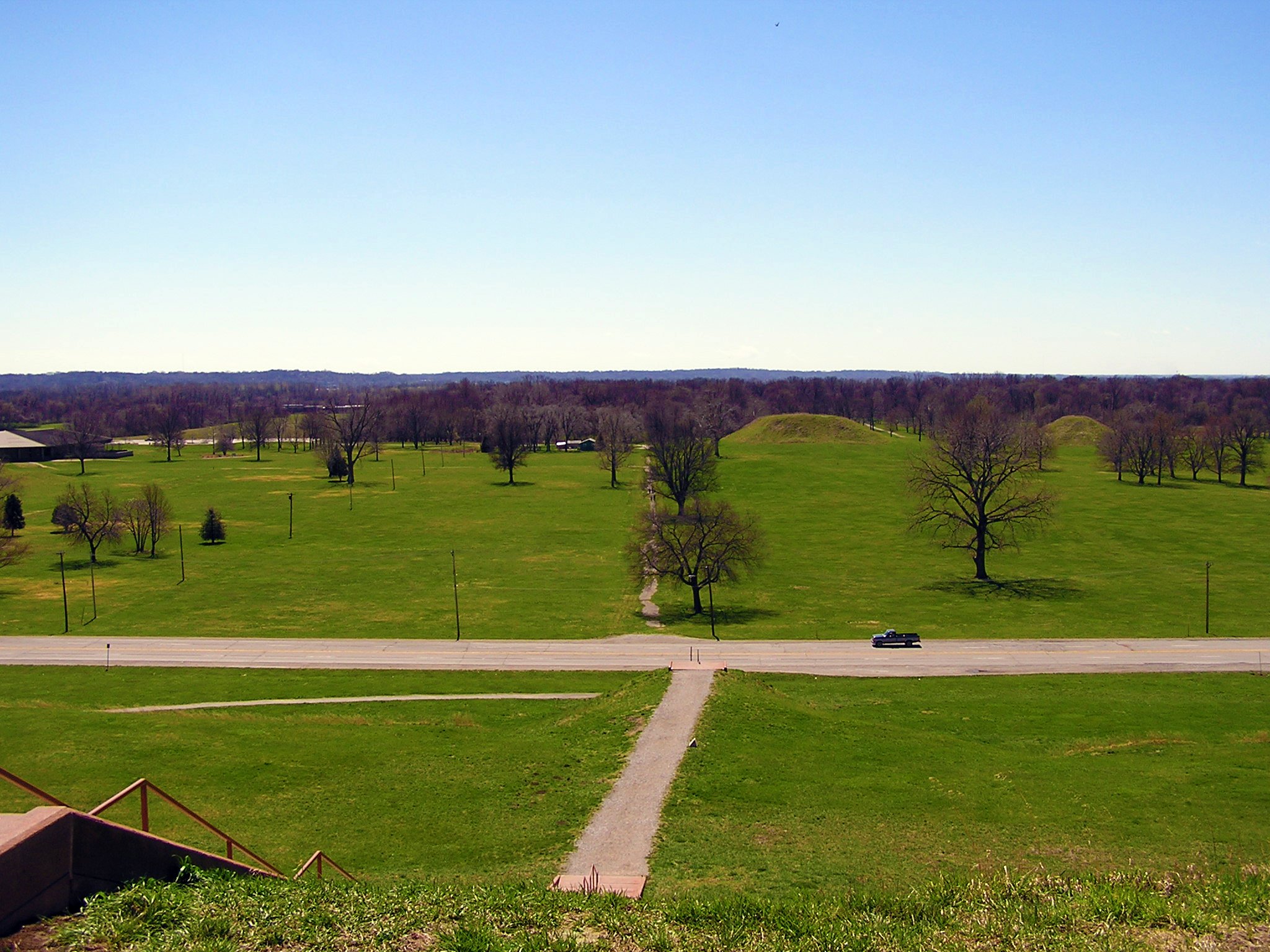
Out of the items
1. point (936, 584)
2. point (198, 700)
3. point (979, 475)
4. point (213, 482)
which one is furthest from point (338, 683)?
point (213, 482)

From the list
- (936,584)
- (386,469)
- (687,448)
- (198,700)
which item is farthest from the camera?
(386,469)

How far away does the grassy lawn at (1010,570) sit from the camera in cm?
6109

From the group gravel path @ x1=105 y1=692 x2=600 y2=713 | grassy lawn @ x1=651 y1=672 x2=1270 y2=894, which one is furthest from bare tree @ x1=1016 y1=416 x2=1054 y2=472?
gravel path @ x1=105 y1=692 x2=600 y2=713

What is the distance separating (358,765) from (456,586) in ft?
127

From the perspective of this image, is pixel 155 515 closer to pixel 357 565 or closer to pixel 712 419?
pixel 357 565

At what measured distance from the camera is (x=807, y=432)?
183m

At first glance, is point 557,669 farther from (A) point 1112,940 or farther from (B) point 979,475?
(B) point 979,475

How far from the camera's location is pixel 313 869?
21891mm

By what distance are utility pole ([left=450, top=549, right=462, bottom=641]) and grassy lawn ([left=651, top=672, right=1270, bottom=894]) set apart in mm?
22927

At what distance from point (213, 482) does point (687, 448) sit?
75.2 m

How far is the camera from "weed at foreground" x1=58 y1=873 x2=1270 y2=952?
12828 millimetres

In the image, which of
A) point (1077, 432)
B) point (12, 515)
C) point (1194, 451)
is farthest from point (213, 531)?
point (1077, 432)

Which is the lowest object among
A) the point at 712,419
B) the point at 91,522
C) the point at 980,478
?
the point at 91,522

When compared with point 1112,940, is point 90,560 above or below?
below
